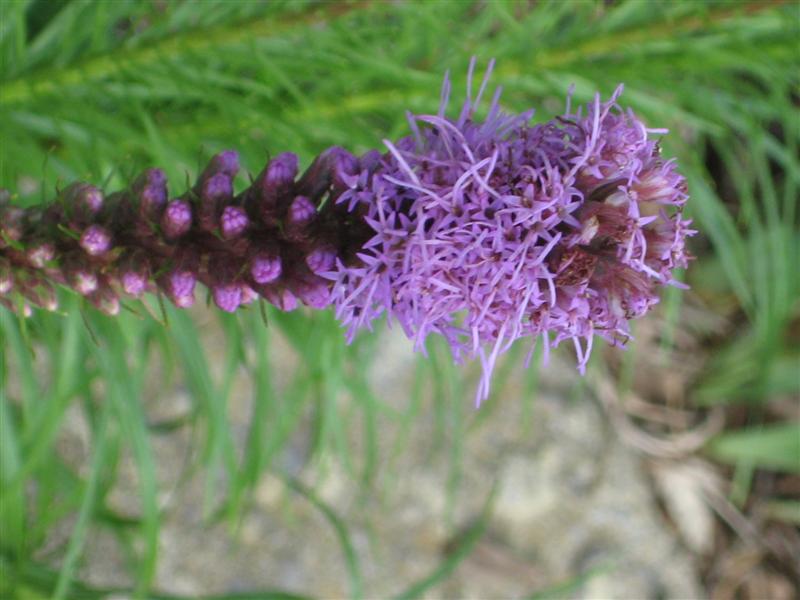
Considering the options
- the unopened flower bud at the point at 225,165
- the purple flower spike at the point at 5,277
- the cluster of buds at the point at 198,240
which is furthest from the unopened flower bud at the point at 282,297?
the purple flower spike at the point at 5,277

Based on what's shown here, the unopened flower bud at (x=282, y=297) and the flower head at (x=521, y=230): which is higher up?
the flower head at (x=521, y=230)

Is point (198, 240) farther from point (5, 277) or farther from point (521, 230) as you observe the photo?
point (521, 230)

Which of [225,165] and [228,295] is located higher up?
[225,165]

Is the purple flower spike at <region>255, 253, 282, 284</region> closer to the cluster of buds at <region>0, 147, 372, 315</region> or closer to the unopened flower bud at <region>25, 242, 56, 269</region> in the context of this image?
the cluster of buds at <region>0, 147, 372, 315</region>

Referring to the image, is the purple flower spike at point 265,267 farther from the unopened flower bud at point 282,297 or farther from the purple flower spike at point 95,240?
the purple flower spike at point 95,240

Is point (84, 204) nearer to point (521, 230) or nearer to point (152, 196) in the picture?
point (152, 196)

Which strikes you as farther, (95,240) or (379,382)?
(379,382)

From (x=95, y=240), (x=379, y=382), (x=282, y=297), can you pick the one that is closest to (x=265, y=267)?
(x=282, y=297)

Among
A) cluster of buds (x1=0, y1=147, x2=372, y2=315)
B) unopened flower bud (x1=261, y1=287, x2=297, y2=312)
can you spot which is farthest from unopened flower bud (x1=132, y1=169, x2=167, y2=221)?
unopened flower bud (x1=261, y1=287, x2=297, y2=312)
